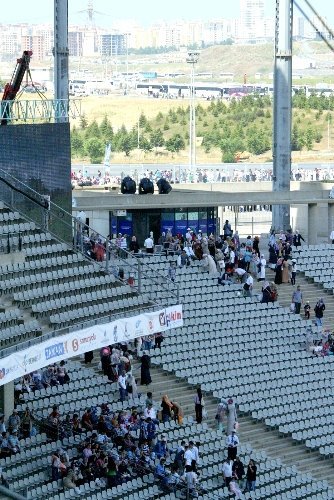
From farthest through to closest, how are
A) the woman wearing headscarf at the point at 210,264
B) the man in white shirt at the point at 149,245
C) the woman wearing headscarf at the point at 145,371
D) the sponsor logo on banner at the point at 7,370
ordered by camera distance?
the man in white shirt at the point at 149,245, the woman wearing headscarf at the point at 210,264, the woman wearing headscarf at the point at 145,371, the sponsor logo on banner at the point at 7,370

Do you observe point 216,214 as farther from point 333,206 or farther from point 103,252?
point 103,252

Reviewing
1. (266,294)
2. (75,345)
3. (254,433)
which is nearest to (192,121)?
(266,294)

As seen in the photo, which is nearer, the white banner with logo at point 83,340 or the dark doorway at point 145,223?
the white banner with logo at point 83,340

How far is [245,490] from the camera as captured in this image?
998 inches

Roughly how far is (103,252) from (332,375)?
552 cm

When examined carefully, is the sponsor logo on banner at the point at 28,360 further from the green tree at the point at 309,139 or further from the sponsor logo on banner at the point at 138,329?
the green tree at the point at 309,139

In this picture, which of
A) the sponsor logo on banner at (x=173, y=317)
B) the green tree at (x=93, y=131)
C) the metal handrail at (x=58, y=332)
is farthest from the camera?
the green tree at (x=93, y=131)

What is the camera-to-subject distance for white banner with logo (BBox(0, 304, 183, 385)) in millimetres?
22084

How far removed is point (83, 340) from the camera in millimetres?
24172

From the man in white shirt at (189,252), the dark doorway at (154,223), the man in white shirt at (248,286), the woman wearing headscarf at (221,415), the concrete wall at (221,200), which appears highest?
the concrete wall at (221,200)

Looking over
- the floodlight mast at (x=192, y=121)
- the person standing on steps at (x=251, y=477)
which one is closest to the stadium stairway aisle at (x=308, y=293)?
the person standing on steps at (x=251, y=477)

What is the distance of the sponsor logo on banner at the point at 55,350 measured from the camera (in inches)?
909

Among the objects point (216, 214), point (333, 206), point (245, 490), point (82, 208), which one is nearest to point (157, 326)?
point (245, 490)

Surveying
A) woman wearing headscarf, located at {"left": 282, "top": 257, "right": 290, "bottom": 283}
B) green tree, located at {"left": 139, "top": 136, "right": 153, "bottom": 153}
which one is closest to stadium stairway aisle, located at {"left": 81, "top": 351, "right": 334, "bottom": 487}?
woman wearing headscarf, located at {"left": 282, "top": 257, "right": 290, "bottom": 283}
